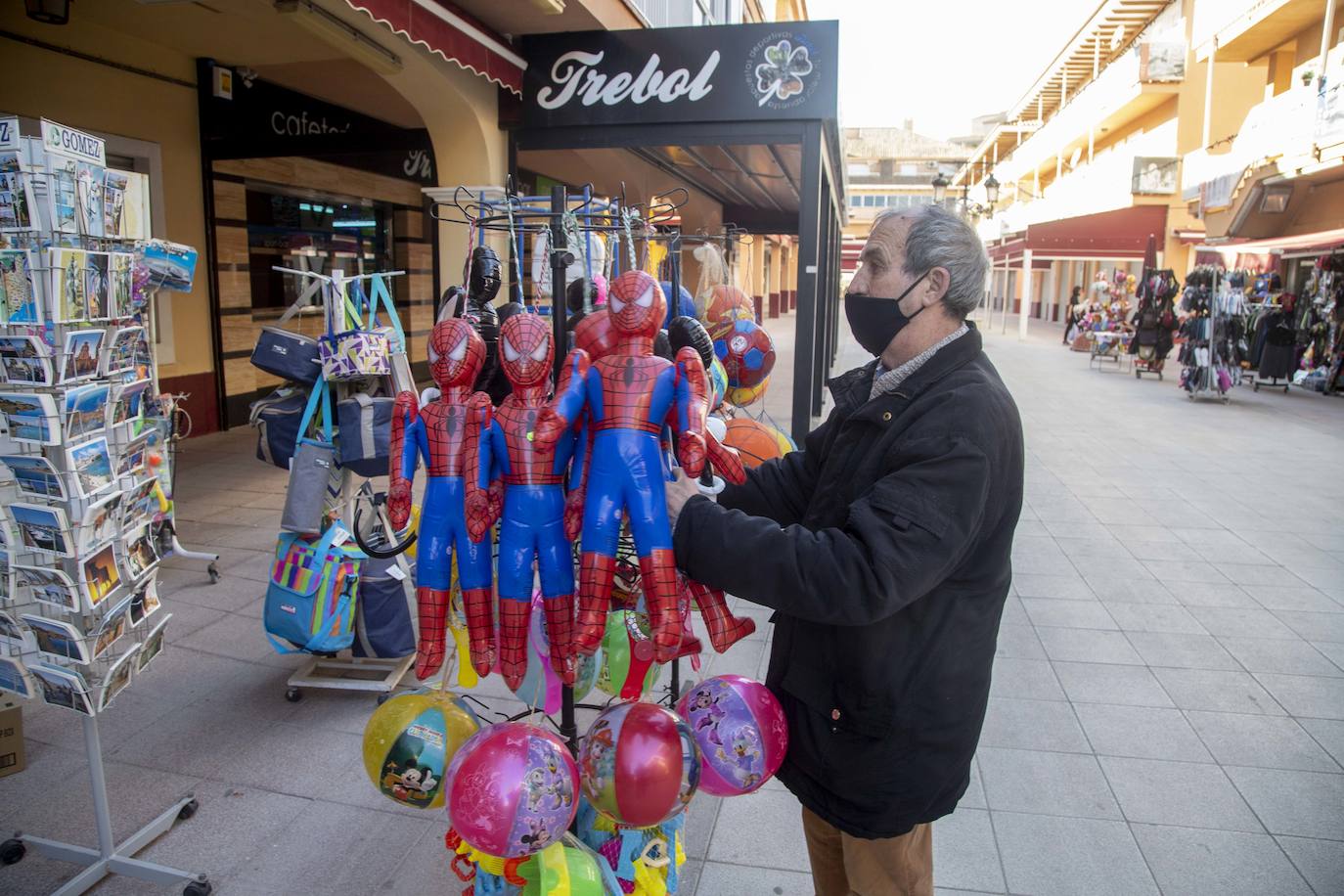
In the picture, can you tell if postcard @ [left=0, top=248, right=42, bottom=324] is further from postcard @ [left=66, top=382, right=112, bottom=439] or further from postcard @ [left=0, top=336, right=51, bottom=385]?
postcard @ [left=66, top=382, right=112, bottom=439]

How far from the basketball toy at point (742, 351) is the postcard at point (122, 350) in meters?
2.51

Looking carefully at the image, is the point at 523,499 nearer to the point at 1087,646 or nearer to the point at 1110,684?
the point at 1110,684

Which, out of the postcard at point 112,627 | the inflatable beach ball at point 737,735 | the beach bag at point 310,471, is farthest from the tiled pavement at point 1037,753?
the inflatable beach ball at point 737,735

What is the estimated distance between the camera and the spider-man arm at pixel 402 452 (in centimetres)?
202

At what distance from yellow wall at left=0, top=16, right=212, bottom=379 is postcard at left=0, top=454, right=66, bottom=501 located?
5853mm

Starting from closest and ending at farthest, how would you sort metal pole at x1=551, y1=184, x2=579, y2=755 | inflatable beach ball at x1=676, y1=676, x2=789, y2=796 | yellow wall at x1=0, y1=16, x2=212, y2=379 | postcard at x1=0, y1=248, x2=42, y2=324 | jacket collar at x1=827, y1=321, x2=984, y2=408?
jacket collar at x1=827, y1=321, x2=984, y2=408, inflatable beach ball at x1=676, y1=676, x2=789, y2=796, metal pole at x1=551, y1=184, x2=579, y2=755, postcard at x1=0, y1=248, x2=42, y2=324, yellow wall at x1=0, y1=16, x2=212, y2=379

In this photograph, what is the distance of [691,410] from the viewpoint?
1.80m

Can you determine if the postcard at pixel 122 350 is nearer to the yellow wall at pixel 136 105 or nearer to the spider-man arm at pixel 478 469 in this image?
the spider-man arm at pixel 478 469

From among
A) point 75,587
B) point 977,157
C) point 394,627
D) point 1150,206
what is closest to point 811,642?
point 75,587

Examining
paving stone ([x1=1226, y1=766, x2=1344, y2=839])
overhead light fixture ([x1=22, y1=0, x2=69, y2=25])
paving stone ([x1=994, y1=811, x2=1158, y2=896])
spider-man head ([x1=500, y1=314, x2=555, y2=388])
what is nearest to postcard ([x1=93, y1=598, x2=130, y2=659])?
spider-man head ([x1=500, y1=314, x2=555, y2=388])

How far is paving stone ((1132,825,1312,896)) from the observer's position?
8.58ft

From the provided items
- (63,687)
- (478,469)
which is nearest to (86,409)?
(63,687)

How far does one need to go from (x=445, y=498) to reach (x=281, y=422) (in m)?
2.06

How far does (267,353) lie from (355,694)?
5.13 ft
